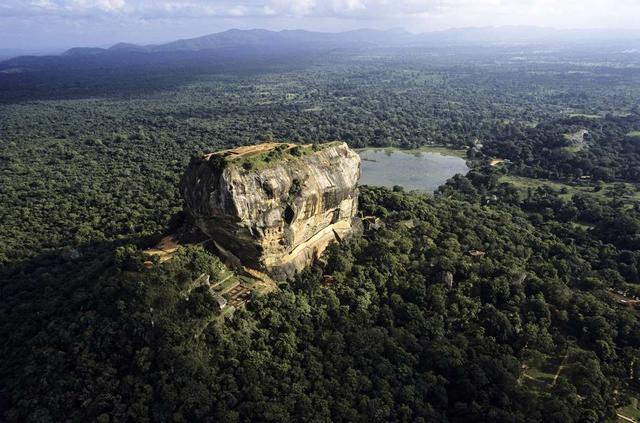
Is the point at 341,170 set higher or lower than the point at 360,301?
higher

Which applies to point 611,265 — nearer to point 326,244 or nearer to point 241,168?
point 326,244

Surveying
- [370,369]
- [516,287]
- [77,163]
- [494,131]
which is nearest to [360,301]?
[370,369]

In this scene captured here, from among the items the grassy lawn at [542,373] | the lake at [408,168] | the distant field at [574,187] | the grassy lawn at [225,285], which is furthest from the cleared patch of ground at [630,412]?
the lake at [408,168]

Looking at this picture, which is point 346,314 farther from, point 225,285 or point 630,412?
point 630,412

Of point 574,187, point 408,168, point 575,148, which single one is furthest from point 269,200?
point 575,148

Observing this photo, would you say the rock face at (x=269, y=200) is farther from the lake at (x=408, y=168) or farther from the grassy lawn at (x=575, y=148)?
the grassy lawn at (x=575, y=148)
